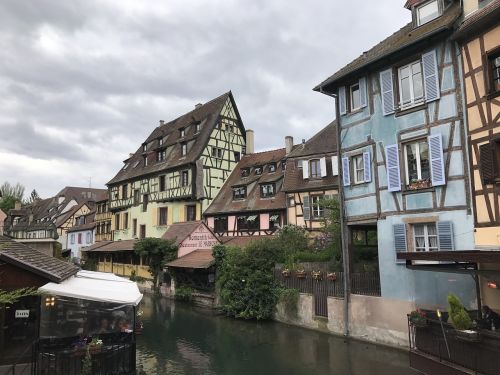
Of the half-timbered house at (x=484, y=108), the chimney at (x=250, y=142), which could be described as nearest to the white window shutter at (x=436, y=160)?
the half-timbered house at (x=484, y=108)

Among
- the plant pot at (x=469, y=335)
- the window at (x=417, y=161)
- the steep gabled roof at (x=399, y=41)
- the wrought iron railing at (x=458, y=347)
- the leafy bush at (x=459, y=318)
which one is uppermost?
the steep gabled roof at (x=399, y=41)

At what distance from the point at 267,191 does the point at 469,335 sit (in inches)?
856

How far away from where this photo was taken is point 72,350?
9.22 meters

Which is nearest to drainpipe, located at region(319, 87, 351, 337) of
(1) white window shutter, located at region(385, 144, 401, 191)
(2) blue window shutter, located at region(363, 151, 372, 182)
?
(2) blue window shutter, located at region(363, 151, 372, 182)

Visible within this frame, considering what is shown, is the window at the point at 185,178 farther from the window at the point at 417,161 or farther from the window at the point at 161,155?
the window at the point at 417,161

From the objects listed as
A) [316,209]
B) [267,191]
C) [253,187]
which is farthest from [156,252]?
[316,209]

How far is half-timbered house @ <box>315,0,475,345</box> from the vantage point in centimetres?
1252

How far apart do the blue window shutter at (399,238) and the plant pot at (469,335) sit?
16.6ft

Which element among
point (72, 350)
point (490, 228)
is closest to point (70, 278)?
point (72, 350)

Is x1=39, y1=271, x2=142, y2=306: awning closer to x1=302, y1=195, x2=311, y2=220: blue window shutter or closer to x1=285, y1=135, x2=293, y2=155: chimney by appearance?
x1=302, y1=195, x2=311, y2=220: blue window shutter

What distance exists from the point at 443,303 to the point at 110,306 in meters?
9.44

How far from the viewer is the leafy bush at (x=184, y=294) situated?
25.8 m

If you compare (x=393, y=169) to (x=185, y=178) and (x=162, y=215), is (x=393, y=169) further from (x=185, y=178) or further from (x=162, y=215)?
(x=162, y=215)

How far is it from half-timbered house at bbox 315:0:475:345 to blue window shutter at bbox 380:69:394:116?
3 centimetres
